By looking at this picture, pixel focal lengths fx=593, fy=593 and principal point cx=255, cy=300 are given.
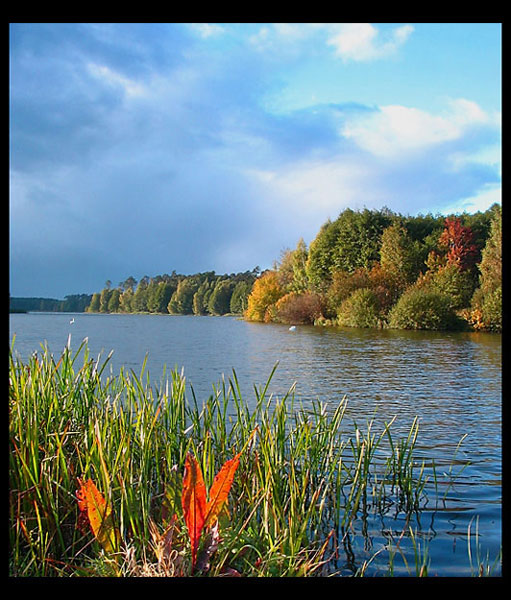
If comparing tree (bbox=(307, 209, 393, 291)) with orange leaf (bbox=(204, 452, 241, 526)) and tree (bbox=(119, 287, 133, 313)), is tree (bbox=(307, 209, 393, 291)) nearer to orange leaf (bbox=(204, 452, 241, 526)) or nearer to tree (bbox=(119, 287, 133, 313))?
tree (bbox=(119, 287, 133, 313))

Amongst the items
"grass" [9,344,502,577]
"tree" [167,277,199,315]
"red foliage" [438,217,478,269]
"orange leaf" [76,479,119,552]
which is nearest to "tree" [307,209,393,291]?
"red foliage" [438,217,478,269]

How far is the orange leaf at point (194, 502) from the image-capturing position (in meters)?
2.42

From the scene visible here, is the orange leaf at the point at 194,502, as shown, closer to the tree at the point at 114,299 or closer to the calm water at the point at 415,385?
the calm water at the point at 415,385

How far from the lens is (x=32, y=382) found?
3338mm

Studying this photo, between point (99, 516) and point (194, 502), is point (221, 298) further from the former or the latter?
point (194, 502)

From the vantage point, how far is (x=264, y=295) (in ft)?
128

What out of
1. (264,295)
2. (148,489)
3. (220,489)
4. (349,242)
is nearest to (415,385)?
(148,489)

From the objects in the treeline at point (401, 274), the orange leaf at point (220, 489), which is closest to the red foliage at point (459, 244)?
the treeline at point (401, 274)

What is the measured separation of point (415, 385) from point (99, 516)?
32.0ft
